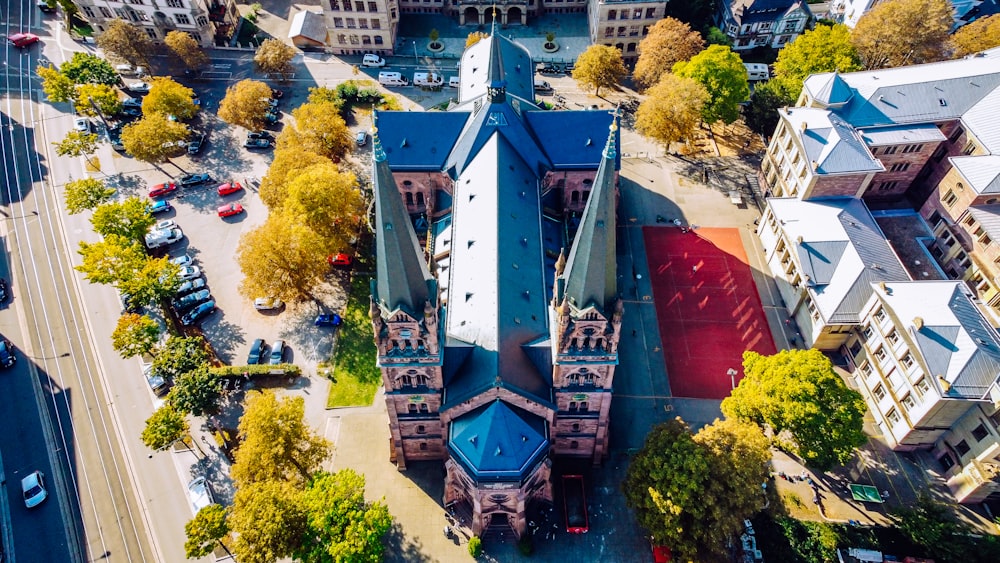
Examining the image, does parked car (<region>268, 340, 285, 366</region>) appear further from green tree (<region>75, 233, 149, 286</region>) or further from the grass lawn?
green tree (<region>75, 233, 149, 286</region>)

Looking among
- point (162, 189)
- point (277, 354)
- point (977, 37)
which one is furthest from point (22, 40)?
point (977, 37)

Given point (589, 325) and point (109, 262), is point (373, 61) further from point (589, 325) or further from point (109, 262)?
point (589, 325)

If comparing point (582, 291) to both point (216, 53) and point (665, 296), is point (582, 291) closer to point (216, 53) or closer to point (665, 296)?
point (665, 296)

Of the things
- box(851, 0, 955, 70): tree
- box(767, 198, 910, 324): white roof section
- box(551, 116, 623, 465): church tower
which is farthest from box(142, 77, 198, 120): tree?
box(851, 0, 955, 70): tree

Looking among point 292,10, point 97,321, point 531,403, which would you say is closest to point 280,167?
point 97,321

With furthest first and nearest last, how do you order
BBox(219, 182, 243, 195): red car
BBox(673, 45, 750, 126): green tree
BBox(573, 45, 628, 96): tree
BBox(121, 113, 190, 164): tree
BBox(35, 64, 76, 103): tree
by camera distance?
BBox(573, 45, 628, 96): tree → BBox(35, 64, 76, 103): tree → BBox(219, 182, 243, 195): red car → BBox(673, 45, 750, 126): green tree → BBox(121, 113, 190, 164): tree

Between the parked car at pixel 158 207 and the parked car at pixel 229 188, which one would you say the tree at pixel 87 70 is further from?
the parked car at pixel 229 188

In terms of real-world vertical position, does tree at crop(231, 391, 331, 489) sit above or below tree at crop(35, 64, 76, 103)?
below
